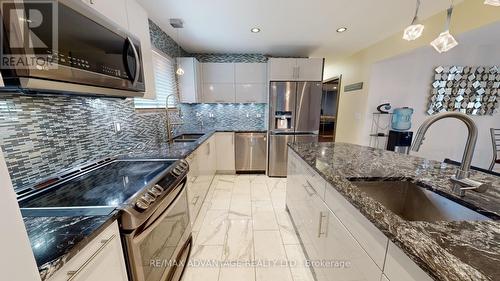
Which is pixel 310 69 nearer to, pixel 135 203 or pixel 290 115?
pixel 290 115

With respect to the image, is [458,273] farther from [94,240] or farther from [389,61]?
[389,61]

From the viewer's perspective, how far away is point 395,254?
682 mm

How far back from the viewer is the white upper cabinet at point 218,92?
364cm

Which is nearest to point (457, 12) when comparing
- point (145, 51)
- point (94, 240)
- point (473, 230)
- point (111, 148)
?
point (473, 230)

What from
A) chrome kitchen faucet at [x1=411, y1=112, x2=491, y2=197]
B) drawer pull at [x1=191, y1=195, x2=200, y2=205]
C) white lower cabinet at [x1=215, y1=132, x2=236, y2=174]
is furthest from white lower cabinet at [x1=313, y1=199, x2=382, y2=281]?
white lower cabinet at [x1=215, y1=132, x2=236, y2=174]

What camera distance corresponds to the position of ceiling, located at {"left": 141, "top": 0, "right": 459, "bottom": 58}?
2014 millimetres

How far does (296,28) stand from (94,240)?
9.92ft

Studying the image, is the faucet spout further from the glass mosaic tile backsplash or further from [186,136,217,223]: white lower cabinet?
the glass mosaic tile backsplash

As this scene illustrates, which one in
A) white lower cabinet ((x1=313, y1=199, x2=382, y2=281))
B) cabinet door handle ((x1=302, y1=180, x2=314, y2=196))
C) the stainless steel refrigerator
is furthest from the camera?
the stainless steel refrigerator

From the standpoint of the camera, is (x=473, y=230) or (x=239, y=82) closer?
(x=473, y=230)

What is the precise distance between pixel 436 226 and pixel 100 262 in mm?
1344

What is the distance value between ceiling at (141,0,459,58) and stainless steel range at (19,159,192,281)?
1798 mm

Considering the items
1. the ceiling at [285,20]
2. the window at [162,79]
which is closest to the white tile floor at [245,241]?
the window at [162,79]

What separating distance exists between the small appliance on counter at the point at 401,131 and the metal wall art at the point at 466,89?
1.86ft
